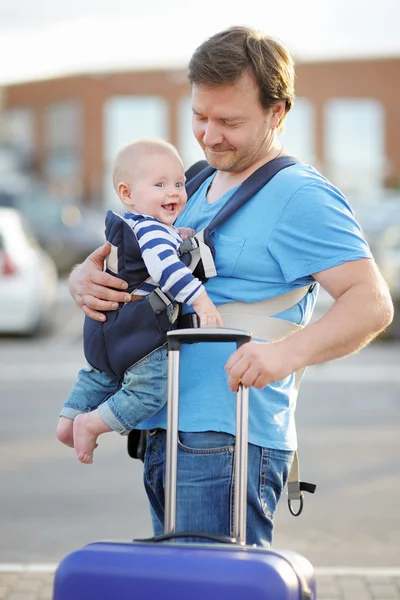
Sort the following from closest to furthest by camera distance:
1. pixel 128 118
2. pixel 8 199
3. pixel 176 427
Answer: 1. pixel 176 427
2. pixel 8 199
3. pixel 128 118

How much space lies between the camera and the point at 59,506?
6.59 metres

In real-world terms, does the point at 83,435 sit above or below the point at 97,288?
below

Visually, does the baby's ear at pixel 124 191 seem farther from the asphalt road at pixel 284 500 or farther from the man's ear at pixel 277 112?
the asphalt road at pixel 284 500

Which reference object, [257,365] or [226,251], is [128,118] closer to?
[226,251]

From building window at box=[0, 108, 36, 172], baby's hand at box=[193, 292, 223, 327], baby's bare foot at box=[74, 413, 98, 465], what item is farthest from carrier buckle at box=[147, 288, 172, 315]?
building window at box=[0, 108, 36, 172]

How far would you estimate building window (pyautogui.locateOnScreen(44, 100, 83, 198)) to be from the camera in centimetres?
4947

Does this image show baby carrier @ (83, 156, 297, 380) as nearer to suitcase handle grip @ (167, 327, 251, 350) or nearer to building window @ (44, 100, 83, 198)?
suitcase handle grip @ (167, 327, 251, 350)

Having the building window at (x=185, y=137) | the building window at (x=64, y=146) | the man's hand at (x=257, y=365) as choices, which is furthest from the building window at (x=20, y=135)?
the man's hand at (x=257, y=365)

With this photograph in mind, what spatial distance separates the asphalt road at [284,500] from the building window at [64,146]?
38.7 m

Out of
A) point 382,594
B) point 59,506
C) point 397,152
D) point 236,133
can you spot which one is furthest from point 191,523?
point 397,152

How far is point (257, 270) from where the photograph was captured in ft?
8.83

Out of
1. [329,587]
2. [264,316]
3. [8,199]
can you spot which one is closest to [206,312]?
[264,316]

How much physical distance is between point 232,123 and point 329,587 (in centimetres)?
277

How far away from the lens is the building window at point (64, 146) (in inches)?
1948
